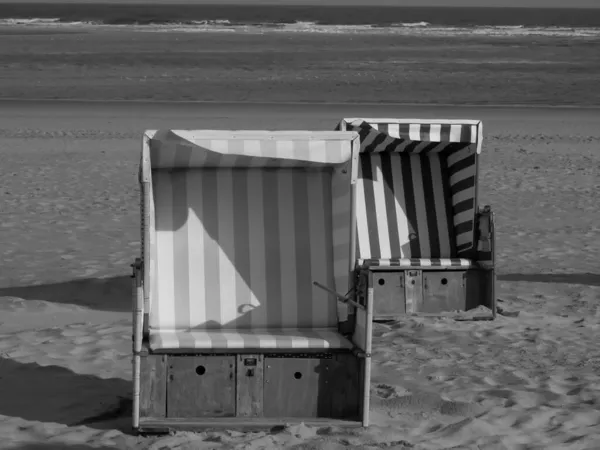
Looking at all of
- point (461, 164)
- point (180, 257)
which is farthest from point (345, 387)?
point (461, 164)

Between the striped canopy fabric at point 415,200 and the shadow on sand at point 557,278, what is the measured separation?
141 centimetres

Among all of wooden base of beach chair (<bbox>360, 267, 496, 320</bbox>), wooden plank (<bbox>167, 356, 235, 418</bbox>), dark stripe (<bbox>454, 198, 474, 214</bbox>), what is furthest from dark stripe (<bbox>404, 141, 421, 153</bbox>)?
wooden plank (<bbox>167, 356, 235, 418</bbox>)

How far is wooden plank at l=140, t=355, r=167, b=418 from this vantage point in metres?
5.44

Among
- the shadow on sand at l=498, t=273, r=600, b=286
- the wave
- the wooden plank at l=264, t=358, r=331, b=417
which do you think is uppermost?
the wave

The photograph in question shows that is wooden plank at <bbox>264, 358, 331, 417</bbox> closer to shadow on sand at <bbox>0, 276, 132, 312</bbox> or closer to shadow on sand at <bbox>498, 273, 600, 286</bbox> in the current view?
shadow on sand at <bbox>0, 276, 132, 312</bbox>

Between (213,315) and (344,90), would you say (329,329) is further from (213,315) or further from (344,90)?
(344,90)

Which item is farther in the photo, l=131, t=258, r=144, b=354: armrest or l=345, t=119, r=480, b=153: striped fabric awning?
l=345, t=119, r=480, b=153: striped fabric awning

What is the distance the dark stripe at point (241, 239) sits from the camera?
5.91m

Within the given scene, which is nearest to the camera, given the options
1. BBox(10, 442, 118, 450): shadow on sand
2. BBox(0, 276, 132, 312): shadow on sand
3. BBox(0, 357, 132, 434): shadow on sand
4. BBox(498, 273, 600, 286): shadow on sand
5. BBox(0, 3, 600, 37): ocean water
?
BBox(10, 442, 118, 450): shadow on sand

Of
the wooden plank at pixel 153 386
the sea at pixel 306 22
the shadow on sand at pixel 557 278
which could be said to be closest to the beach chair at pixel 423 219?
the shadow on sand at pixel 557 278

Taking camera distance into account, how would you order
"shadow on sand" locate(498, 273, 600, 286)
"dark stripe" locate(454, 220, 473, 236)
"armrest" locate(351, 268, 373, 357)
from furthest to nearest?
"shadow on sand" locate(498, 273, 600, 286) < "dark stripe" locate(454, 220, 473, 236) < "armrest" locate(351, 268, 373, 357)

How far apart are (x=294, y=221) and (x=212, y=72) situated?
26.2m

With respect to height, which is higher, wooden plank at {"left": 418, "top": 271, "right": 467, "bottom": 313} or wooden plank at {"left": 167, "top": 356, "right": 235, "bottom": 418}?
wooden plank at {"left": 418, "top": 271, "right": 467, "bottom": 313}

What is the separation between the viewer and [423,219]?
27.6 feet
